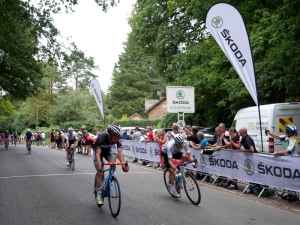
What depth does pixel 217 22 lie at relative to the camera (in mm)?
12367

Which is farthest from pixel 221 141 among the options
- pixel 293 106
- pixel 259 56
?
pixel 259 56

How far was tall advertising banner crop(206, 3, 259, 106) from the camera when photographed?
11.5 meters

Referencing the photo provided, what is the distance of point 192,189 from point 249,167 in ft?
7.68

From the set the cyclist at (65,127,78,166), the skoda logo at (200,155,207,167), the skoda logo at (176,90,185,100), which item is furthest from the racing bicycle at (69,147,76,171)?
the skoda logo at (176,90,185,100)

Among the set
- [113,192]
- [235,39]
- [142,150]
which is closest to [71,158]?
[142,150]

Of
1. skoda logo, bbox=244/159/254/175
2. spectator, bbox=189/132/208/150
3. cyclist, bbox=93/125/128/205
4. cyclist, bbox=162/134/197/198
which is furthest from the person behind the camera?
spectator, bbox=189/132/208/150

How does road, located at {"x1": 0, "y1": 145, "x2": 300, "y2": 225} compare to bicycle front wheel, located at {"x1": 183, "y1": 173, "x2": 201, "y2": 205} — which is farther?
bicycle front wheel, located at {"x1": 183, "y1": 173, "x2": 201, "y2": 205}

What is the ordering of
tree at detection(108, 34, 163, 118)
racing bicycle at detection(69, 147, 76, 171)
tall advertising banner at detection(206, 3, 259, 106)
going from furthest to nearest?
tree at detection(108, 34, 163, 118) < racing bicycle at detection(69, 147, 76, 171) < tall advertising banner at detection(206, 3, 259, 106)

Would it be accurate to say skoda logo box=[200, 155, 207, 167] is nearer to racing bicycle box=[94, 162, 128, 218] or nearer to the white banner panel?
the white banner panel

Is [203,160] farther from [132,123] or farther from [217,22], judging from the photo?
[132,123]

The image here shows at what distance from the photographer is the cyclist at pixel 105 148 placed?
7.91m

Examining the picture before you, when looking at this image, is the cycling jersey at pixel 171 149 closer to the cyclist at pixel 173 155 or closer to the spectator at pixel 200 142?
the cyclist at pixel 173 155

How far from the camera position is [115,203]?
7727mm

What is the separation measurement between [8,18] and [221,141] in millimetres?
9481
